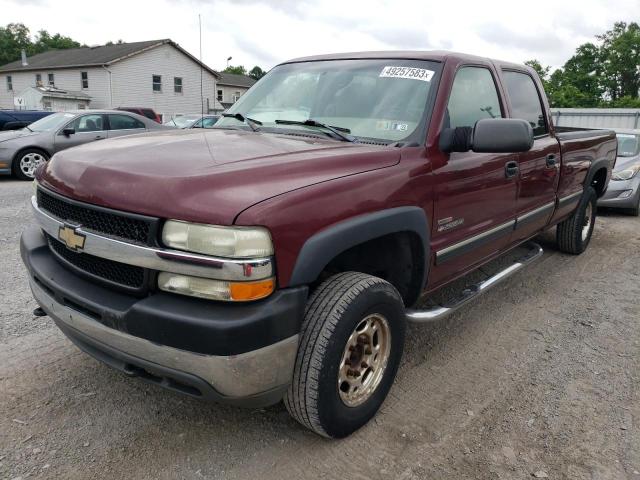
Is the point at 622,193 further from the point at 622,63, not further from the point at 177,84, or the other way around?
the point at 622,63

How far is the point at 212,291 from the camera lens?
2.01 m

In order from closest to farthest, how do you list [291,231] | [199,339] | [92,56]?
[199,339] → [291,231] → [92,56]

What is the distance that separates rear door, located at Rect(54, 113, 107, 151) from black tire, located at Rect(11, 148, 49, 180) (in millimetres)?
357

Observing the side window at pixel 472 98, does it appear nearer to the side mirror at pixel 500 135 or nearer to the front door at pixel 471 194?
the front door at pixel 471 194

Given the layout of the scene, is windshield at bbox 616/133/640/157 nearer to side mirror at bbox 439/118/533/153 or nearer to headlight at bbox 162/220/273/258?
side mirror at bbox 439/118/533/153

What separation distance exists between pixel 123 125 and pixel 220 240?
35.8ft

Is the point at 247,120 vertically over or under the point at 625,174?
over

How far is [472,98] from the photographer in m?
3.50

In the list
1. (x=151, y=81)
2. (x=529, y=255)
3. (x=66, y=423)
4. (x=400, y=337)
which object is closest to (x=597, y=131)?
(x=529, y=255)

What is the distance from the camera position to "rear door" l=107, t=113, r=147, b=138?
11.5 m

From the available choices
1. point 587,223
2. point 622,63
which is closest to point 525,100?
point 587,223

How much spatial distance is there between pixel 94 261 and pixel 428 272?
Answer: 1769 mm

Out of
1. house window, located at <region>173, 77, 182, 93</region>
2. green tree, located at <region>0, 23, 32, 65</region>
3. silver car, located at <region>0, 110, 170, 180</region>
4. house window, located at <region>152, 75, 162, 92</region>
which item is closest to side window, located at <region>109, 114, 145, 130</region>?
silver car, located at <region>0, 110, 170, 180</region>

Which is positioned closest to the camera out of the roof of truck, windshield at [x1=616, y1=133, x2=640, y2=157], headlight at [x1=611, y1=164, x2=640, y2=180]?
the roof of truck
